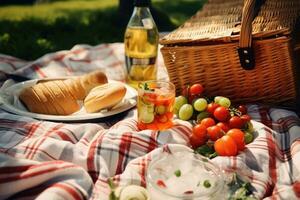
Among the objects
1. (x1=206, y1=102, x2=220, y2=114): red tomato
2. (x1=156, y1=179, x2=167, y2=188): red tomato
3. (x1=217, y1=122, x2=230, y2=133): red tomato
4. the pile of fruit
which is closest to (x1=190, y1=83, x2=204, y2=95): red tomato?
the pile of fruit

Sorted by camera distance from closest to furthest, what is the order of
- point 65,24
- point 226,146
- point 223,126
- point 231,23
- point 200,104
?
point 226,146 → point 223,126 → point 200,104 → point 231,23 → point 65,24

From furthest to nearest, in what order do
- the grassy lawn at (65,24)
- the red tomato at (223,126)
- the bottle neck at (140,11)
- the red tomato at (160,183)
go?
the grassy lawn at (65,24) < the bottle neck at (140,11) < the red tomato at (223,126) < the red tomato at (160,183)

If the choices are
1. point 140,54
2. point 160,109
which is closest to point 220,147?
point 160,109

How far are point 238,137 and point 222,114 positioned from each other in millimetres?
131

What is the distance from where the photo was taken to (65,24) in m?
3.27

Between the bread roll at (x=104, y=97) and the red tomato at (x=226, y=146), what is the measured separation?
0.39 m

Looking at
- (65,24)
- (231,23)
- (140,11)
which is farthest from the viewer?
(65,24)

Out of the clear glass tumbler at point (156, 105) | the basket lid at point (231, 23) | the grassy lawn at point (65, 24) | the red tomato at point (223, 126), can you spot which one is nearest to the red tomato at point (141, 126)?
the clear glass tumbler at point (156, 105)

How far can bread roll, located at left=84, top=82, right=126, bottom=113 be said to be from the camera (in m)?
1.47

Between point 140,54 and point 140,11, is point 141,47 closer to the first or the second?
point 140,54

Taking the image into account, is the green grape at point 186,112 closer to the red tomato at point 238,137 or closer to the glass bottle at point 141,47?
the red tomato at point 238,137

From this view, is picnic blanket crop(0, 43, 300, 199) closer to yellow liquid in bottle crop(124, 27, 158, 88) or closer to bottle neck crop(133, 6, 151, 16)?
yellow liquid in bottle crop(124, 27, 158, 88)

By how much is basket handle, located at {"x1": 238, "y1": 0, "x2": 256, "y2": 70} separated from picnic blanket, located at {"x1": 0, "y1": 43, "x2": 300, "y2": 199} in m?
0.20

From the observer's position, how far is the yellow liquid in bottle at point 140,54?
5.86 ft
